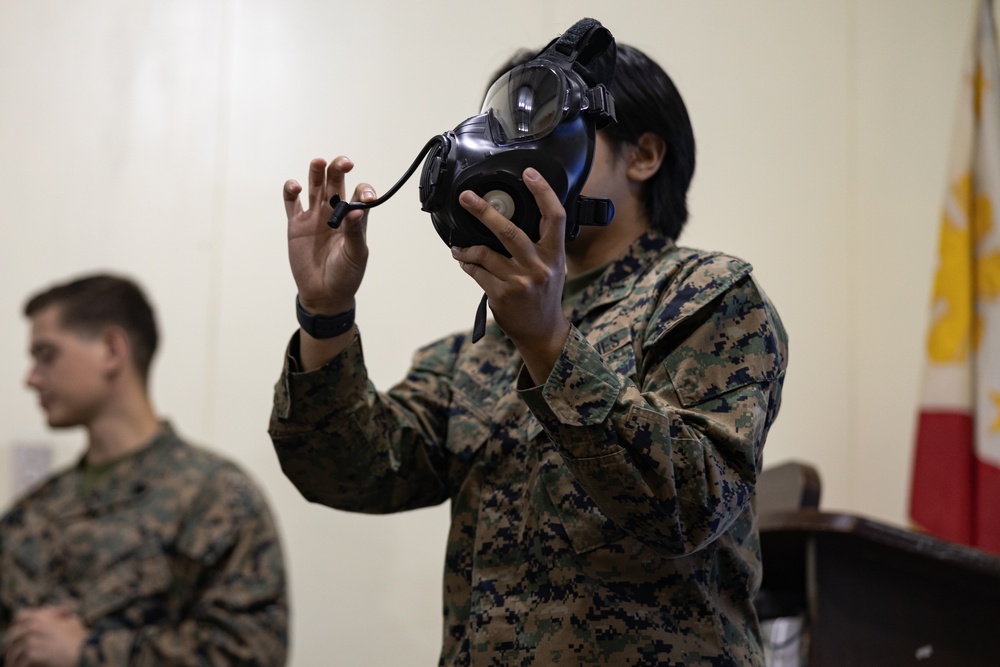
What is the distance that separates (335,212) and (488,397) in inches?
10.2

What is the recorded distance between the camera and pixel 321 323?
3.26 ft

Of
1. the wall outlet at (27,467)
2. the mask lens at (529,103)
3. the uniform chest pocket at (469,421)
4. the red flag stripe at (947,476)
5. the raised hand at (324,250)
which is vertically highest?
the mask lens at (529,103)

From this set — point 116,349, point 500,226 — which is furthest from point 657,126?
point 116,349

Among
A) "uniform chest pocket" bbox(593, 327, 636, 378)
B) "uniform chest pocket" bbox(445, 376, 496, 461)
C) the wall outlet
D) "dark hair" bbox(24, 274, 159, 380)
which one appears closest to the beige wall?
"dark hair" bbox(24, 274, 159, 380)

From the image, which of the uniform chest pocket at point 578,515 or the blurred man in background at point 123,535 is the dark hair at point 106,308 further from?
the uniform chest pocket at point 578,515

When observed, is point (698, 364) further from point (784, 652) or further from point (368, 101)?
point (368, 101)

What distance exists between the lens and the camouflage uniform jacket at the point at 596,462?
78 cm

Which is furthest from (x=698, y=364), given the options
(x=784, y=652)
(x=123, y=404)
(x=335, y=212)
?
(x=123, y=404)

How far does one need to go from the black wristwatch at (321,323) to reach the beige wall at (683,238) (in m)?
1.17

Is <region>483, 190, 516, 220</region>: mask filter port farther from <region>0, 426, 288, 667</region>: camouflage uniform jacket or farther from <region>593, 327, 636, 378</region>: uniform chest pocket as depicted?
<region>0, 426, 288, 667</region>: camouflage uniform jacket

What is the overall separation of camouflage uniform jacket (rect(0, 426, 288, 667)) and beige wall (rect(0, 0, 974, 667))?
A: 311 millimetres

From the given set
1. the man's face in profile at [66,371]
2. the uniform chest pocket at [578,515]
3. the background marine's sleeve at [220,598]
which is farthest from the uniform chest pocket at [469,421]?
the man's face in profile at [66,371]

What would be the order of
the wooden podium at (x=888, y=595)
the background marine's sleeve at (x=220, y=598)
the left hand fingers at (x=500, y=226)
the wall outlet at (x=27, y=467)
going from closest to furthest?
the left hand fingers at (x=500, y=226) < the wooden podium at (x=888, y=595) < the background marine's sleeve at (x=220, y=598) < the wall outlet at (x=27, y=467)

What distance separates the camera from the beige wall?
230 centimetres
